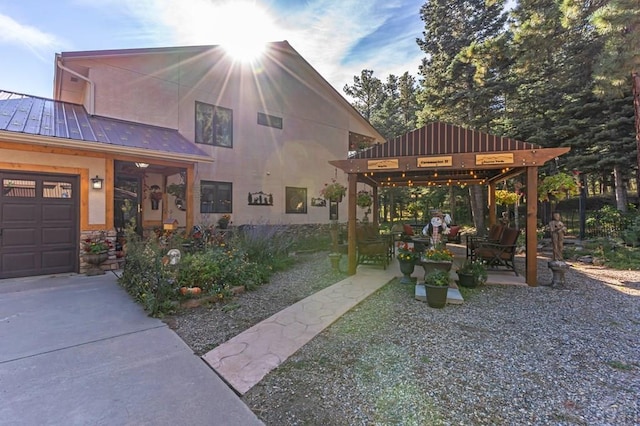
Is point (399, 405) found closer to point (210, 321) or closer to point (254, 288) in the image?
point (210, 321)

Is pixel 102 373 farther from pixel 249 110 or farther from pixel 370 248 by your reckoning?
pixel 249 110

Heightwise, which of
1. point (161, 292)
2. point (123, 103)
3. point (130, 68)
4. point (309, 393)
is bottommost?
point (309, 393)

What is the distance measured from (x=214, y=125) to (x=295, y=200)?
170 inches

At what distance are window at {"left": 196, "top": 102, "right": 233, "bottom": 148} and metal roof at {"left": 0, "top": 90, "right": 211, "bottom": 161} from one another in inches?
43.1

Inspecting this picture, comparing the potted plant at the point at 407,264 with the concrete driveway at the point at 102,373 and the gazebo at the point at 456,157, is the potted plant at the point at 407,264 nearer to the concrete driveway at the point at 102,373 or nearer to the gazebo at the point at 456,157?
the gazebo at the point at 456,157

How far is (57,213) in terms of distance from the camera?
7.05 meters

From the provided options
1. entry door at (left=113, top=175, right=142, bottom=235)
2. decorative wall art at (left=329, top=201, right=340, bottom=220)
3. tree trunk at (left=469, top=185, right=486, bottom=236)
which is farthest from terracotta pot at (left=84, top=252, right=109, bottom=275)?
tree trunk at (left=469, top=185, right=486, bottom=236)

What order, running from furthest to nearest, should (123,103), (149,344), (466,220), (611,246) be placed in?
(466,220)
(611,246)
(123,103)
(149,344)

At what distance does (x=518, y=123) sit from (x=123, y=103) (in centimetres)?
1680

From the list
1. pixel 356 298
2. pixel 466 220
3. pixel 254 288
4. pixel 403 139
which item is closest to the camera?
pixel 356 298

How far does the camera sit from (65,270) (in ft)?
23.6

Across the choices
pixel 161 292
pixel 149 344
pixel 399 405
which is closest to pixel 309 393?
pixel 399 405

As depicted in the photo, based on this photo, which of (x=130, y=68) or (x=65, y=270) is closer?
(x=65, y=270)

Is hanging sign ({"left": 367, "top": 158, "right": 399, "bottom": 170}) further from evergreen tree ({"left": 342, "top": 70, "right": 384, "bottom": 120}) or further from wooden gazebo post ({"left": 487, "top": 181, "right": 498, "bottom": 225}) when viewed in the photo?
evergreen tree ({"left": 342, "top": 70, "right": 384, "bottom": 120})
